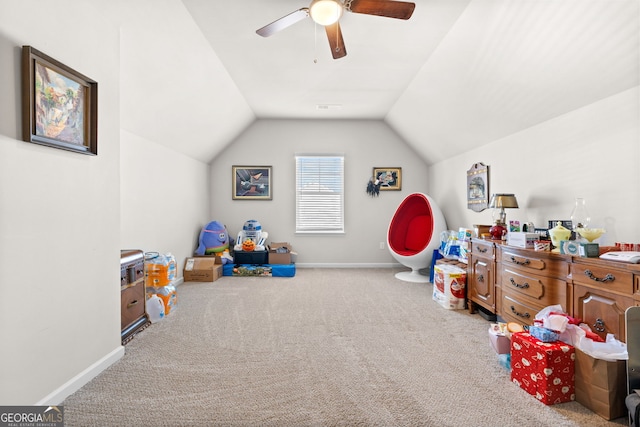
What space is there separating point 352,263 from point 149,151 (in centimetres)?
372

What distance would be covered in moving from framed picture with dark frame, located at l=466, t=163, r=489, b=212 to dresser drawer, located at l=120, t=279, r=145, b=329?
395cm

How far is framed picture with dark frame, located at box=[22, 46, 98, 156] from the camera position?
1541mm

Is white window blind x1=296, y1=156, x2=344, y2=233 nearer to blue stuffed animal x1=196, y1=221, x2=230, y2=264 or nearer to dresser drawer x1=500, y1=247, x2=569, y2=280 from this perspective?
blue stuffed animal x1=196, y1=221, x2=230, y2=264

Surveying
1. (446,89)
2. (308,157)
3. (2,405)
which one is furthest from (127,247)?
(446,89)

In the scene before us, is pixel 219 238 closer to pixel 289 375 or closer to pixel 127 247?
pixel 127 247

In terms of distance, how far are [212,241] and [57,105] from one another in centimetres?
355

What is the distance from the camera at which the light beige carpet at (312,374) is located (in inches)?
65.0

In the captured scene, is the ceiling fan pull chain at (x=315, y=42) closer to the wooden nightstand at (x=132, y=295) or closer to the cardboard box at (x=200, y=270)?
the wooden nightstand at (x=132, y=295)

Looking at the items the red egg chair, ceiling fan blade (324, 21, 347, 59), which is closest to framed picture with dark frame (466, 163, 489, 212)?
the red egg chair

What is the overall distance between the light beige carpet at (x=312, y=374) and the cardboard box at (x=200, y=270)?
1.12 metres

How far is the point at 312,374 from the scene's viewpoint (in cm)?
207

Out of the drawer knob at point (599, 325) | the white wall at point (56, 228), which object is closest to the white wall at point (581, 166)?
the drawer knob at point (599, 325)

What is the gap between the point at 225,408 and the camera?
171 centimetres

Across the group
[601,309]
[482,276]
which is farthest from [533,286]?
[482,276]
